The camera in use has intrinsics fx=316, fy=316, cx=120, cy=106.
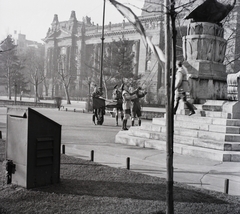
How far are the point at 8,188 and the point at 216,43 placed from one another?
32.4ft

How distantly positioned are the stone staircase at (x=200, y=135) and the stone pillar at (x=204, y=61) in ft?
3.22

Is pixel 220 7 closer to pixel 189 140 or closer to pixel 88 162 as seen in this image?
pixel 189 140

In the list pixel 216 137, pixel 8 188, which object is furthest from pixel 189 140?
pixel 8 188

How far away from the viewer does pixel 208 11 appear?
12.2 meters

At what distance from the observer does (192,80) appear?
11969mm

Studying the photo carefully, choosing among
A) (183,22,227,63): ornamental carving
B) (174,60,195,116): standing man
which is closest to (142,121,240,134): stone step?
(174,60,195,116): standing man

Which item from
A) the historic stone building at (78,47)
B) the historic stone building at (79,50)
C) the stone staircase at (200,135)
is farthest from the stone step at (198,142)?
the historic stone building at (78,47)

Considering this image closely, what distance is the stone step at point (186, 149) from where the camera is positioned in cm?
824

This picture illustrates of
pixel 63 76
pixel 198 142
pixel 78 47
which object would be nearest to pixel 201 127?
pixel 198 142

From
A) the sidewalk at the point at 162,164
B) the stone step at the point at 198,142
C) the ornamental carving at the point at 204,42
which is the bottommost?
the sidewalk at the point at 162,164

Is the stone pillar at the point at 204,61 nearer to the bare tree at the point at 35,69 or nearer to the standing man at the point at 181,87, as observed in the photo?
the standing man at the point at 181,87

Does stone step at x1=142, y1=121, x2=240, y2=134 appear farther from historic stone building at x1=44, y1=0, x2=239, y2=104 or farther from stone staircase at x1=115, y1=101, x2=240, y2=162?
historic stone building at x1=44, y1=0, x2=239, y2=104

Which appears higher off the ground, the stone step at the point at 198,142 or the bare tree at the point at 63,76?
the bare tree at the point at 63,76

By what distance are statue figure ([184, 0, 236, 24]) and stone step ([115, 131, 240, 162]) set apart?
17.5ft
